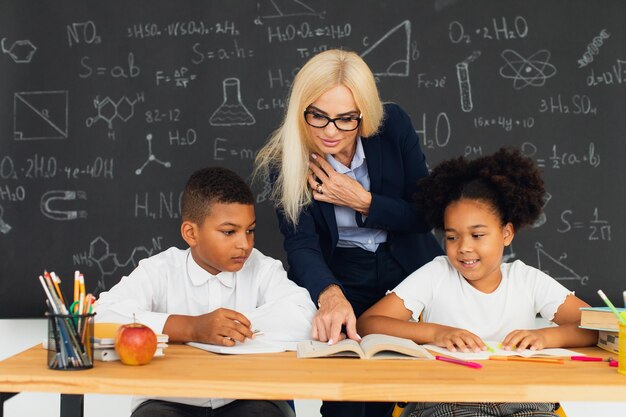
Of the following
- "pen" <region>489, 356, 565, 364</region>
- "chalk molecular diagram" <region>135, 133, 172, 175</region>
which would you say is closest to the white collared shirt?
"pen" <region>489, 356, 565, 364</region>

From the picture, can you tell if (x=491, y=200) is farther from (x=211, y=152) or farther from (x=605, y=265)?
(x=211, y=152)

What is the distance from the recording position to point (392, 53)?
11.4 ft

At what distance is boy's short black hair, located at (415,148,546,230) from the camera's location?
2307 millimetres

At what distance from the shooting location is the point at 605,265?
11.0 ft

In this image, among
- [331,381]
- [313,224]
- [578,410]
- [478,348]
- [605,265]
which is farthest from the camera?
[578,410]

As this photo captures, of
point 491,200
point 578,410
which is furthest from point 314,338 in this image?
point 578,410

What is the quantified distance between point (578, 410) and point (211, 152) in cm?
225

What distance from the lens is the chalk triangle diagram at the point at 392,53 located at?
347 centimetres

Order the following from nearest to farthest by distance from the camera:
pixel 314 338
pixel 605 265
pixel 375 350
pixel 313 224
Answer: pixel 375 350
pixel 314 338
pixel 313 224
pixel 605 265

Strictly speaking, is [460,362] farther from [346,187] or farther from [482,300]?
[346,187]

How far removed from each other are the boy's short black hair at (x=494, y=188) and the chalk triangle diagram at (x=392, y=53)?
1180mm

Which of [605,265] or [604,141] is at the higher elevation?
[604,141]

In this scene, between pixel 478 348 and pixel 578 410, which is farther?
pixel 578 410

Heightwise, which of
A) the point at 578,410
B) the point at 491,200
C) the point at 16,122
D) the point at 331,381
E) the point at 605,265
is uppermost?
the point at 16,122
